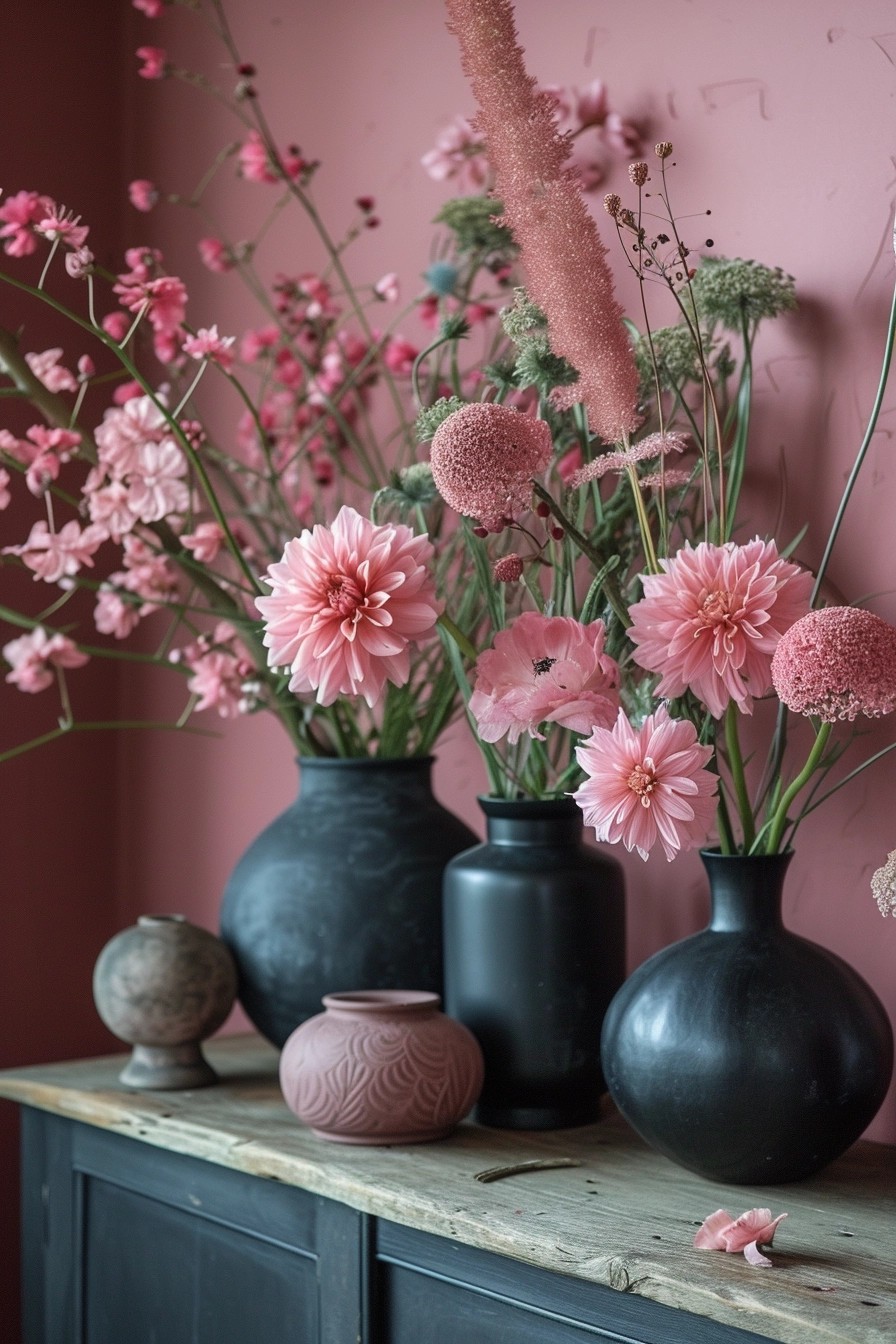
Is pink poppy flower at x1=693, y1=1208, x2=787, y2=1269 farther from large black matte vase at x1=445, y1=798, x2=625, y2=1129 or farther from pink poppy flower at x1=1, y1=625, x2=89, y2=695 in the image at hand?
pink poppy flower at x1=1, y1=625, x2=89, y2=695

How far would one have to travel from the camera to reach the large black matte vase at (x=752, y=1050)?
2.92 ft

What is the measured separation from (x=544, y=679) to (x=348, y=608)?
0.50 ft

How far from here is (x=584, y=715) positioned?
0.92 metres

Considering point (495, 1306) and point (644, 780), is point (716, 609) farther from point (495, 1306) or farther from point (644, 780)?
point (495, 1306)

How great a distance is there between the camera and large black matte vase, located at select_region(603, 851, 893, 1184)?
2.92ft

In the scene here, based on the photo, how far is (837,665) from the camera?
2.57 ft

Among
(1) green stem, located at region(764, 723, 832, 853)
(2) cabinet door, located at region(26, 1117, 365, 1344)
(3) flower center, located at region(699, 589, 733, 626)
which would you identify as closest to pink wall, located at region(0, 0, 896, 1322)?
(1) green stem, located at region(764, 723, 832, 853)

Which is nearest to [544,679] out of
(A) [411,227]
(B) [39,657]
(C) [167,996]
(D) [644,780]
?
(D) [644,780]

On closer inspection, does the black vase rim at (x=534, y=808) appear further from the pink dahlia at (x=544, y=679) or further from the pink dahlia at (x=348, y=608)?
the pink dahlia at (x=348, y=608)

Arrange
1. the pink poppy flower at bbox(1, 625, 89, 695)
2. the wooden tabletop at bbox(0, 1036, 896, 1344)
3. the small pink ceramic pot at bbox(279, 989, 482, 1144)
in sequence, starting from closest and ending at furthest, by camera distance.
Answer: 1. the wooden tabletop at bbox(0, 1036, 896, 1344)
2. the small pink ceramic pot at bbox(279, 989, 482, 1144)
3. the pink poppy flower at bbox(1, 625, 89, 695)

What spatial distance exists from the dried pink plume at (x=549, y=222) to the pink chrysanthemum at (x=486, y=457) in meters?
0.07

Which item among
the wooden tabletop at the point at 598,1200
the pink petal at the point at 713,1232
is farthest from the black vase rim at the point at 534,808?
the pink petal at the point at 713,1232

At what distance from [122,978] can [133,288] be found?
0.59 meters

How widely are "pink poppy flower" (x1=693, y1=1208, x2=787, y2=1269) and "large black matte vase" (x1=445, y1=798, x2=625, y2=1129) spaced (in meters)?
0.28
